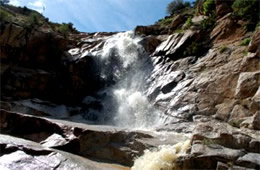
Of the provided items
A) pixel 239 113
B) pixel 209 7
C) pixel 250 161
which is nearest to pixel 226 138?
pixel 250 161

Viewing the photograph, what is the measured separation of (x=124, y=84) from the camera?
20938 millimetres

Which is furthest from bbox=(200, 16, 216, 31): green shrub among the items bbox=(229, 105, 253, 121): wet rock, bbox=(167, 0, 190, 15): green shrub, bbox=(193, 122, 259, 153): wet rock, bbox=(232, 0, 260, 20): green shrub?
bbox=(167, 0, 190, 15): green shrub

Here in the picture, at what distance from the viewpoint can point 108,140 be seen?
1080 cm

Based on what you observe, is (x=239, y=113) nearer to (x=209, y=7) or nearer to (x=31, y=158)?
(x=31, y=158)

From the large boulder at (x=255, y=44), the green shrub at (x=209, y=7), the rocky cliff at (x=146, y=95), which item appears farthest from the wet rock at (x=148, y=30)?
the large boulder at (x=255, y=44)

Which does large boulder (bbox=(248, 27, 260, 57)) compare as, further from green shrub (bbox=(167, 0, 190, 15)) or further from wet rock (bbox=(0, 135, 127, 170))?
green shrub (bbox=(167, 0, 190, 15))

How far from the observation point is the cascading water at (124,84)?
1711 centimetres

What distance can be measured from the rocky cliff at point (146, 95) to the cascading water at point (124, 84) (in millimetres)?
233

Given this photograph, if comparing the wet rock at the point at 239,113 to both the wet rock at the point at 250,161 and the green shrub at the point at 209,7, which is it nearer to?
the wet rock at the point at 250,161

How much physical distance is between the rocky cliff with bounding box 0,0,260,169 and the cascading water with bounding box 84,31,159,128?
23 centimetres

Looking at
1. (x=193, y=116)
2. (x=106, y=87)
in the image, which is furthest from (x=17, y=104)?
(x=193, y=116)

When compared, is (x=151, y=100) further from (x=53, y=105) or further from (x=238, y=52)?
(x=53, y=105)

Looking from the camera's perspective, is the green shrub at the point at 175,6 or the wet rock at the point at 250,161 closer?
the wet rock at the point at 250,161

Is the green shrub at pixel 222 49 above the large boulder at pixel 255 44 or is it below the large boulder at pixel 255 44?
above
